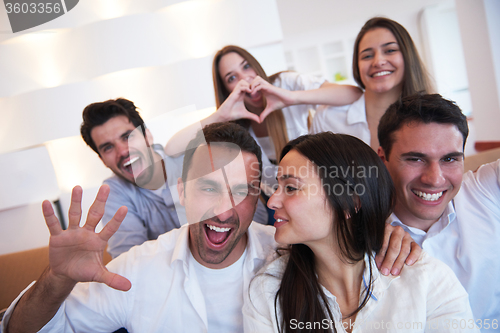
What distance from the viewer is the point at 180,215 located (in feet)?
2.74

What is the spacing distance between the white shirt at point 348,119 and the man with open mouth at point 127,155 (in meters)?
0.70

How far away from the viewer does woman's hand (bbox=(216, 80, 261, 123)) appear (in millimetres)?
930

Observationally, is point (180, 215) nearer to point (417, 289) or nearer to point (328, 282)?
point (328, 282)

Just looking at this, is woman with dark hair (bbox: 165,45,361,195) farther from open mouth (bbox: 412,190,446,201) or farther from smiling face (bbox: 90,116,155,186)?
open mouth (bbox: 412,190,446,201)

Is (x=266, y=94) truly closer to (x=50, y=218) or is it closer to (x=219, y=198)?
(x=219, y=198)

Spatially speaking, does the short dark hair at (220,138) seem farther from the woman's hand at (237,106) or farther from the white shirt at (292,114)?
the white shirt at (292,114)

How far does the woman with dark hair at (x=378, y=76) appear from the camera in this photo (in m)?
1.12

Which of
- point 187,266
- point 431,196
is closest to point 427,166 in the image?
point 431,196

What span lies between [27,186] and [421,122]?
0.93 meters

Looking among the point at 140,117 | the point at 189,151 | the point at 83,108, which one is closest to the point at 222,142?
the point at 189,151

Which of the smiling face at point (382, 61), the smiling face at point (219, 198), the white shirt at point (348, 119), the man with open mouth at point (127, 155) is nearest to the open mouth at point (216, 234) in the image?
the smiling face at point (219, 198)

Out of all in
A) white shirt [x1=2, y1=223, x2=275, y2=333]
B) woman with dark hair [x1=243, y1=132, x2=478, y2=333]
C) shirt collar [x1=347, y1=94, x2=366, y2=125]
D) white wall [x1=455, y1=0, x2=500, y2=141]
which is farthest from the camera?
white wall [x1=455, y1=0, x2=500, y2=141]

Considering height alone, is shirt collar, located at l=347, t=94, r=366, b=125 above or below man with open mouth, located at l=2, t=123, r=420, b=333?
above

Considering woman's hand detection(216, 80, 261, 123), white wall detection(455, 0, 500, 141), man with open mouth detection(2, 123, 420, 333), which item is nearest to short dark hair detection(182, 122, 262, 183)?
man with open mouth detection(2, 123, 420, 333)
